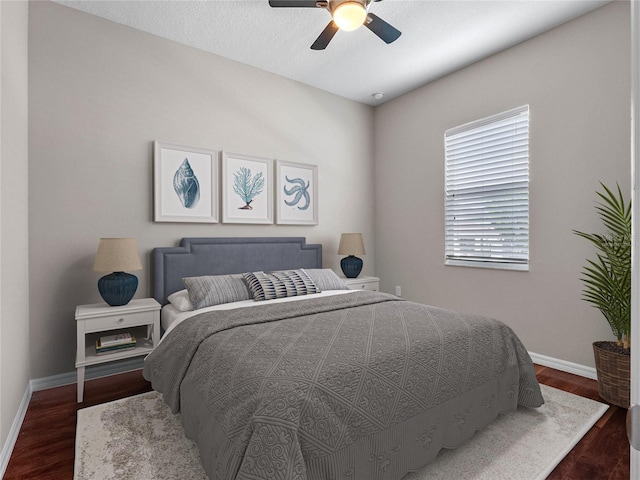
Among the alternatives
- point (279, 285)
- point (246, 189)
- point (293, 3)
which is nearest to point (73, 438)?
point (279, 285)

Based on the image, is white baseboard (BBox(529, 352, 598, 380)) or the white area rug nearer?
the white area rug

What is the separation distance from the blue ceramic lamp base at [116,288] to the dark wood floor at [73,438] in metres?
0.68

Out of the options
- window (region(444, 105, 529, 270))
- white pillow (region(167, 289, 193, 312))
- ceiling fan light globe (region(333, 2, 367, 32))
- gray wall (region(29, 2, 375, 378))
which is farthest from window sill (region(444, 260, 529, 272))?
white pillow (region(167, 289, 193, 312))

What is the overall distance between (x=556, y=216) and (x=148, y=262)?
3.60 m

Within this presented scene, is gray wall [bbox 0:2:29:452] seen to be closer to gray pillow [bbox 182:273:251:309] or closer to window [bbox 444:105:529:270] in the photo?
gray pillow [bbox 182:273:251:309]

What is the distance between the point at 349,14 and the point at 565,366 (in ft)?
10.6

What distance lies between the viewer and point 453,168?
391 cm

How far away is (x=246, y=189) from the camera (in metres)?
3.69

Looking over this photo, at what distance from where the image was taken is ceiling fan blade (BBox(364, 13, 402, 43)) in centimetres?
240

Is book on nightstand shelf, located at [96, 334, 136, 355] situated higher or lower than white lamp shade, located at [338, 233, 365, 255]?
lower

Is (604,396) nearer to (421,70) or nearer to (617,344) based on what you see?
(617,344)

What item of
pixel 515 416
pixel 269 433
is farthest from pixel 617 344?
pixel 269 433

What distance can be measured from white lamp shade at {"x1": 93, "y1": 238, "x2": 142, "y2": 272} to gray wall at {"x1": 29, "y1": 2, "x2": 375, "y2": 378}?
0.36 meters

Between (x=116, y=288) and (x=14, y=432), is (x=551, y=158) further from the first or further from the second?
(x=14, y=432)
